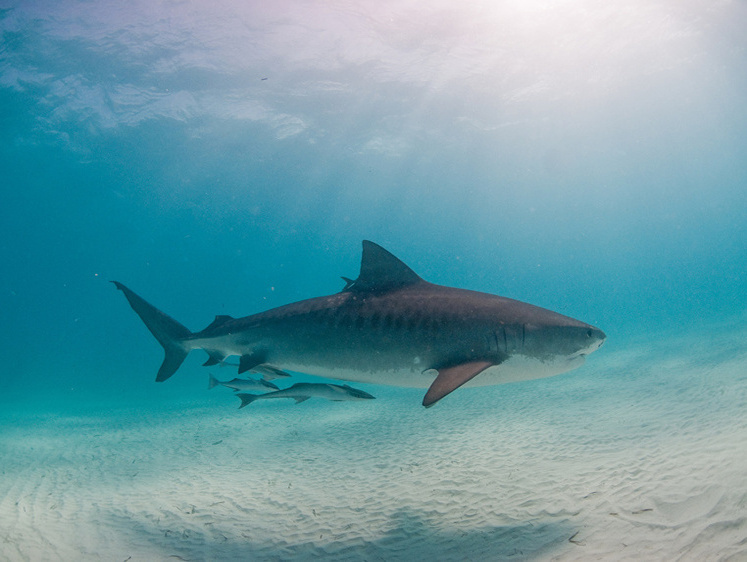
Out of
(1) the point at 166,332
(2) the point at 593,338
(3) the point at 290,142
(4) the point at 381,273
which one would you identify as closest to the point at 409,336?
(4) the point at 381,273

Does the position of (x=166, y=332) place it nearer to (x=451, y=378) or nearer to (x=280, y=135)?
(x=451, y=378)

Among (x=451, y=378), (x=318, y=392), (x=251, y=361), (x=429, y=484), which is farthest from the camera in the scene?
(x=318, y=392)

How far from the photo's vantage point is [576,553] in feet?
12.1

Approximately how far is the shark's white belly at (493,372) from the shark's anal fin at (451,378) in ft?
1.01

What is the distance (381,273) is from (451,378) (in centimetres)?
194

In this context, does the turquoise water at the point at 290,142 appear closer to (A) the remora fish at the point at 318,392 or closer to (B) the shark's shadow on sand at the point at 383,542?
(B) the shark's shadow on sand at the point at 383,542

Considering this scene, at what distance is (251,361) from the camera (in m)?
5.34

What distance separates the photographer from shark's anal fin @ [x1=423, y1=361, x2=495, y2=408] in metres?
3.44

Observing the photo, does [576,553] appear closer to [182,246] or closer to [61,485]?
[61,485]

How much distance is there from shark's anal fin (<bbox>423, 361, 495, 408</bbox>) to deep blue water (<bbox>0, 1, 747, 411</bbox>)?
72.1 feet

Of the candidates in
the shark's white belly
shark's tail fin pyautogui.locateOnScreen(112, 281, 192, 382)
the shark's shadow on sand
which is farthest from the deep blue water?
the shark's shadow on sand

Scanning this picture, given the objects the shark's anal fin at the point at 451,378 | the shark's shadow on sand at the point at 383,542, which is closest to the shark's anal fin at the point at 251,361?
the shark's shadow on sand at the point at 383,542

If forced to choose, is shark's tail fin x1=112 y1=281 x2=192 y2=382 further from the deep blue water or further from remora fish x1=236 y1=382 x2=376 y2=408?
the deep blue water

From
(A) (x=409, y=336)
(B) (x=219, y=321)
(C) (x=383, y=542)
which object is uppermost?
(B) (x=219, y=321)
